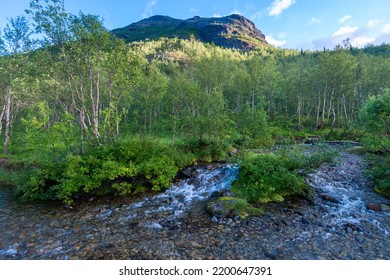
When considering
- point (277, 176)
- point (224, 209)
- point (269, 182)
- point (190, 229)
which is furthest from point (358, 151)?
point (190, 229)

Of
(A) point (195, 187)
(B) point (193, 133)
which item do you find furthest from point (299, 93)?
(A) point (195, 187)

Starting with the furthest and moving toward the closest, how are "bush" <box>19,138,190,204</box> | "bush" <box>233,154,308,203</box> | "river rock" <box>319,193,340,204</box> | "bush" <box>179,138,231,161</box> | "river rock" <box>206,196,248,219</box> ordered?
"bush" <box>179,138,231,161</box>, "bush" <box>19,138,190,204</box>, "bush" <box>233,154,308,203</box>, "river rock" <box>319,193,340,204</box>, "river rock" <box>206,196,248,219</box>

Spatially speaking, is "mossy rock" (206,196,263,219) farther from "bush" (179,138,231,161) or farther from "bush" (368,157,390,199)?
"bush" (179,138,231,161)

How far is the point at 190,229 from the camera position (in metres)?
11.5

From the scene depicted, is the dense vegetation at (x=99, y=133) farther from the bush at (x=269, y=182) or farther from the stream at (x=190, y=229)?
the stream at (x=190, y=229)

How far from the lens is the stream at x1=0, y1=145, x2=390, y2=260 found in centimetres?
956

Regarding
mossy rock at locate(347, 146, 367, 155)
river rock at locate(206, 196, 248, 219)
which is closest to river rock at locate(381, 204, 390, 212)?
river rock at locate(206, 196, 248, 219)

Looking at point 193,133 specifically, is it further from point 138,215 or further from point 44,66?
point 44,66

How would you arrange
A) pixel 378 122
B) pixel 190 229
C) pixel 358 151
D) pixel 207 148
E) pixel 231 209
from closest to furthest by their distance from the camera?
pixel 190 229, pixel 231 209, pixel 378 122, pixel 207 148, pixel 358 151

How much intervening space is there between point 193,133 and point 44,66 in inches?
714

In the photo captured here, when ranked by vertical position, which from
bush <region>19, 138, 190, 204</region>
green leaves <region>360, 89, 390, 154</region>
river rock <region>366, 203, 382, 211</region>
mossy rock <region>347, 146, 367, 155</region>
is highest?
green leaves <region>360, 89, 390, 154</region>

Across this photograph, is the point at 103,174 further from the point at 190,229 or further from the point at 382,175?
the point at 382,175

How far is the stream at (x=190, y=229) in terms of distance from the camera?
9.56 metres

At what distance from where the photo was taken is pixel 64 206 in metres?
14.9
